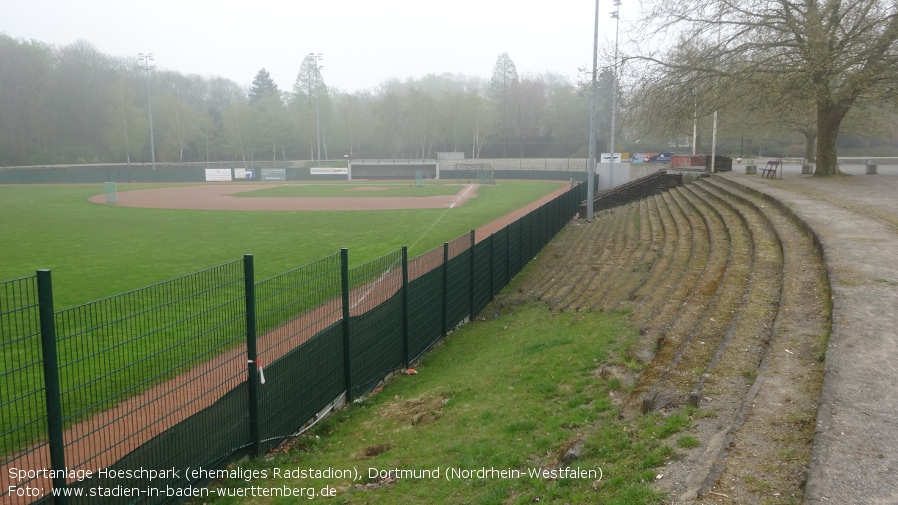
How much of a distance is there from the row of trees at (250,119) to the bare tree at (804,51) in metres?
70.1

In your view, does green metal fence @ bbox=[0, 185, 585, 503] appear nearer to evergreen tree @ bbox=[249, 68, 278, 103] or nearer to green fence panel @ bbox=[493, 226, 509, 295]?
green fence panel @ bbox=[493, 226, 509, 295]

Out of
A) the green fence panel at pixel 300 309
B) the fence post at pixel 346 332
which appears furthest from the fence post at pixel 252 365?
the fence post at pixel 346 332

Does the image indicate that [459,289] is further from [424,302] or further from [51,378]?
[51,378]

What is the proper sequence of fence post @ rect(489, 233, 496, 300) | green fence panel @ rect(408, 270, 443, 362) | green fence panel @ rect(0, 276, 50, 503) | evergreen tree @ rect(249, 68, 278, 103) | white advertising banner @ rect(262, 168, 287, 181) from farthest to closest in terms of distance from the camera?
1. evergreen tree @ rect(249, 68, 278, 103)
2. white advertising banner @ rect(262, 168, 287, 181)
3. fence post @ rect(489, 233, 496, 300)
4. green fence panel @ rect(408, 270, 443, 362)
5. green fence panel @ rect(0, 276, 50, 503)

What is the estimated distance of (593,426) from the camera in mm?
6418

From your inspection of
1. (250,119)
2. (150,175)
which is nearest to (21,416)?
(150,175)

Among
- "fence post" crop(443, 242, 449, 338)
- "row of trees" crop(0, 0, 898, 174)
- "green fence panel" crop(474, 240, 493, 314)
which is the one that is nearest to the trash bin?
"row of trees" crop(0, 0, 898, 174)

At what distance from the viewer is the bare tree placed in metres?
25.2

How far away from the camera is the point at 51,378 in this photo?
4.81 m

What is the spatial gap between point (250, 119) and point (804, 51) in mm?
98448

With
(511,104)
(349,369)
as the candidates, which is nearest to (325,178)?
(511,104)

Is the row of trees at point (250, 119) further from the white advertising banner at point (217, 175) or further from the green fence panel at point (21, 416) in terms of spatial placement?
the green fence panel at point (21, 416)

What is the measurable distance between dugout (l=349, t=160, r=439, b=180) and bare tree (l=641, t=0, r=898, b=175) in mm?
53680

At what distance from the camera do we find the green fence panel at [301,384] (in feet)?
23.7
